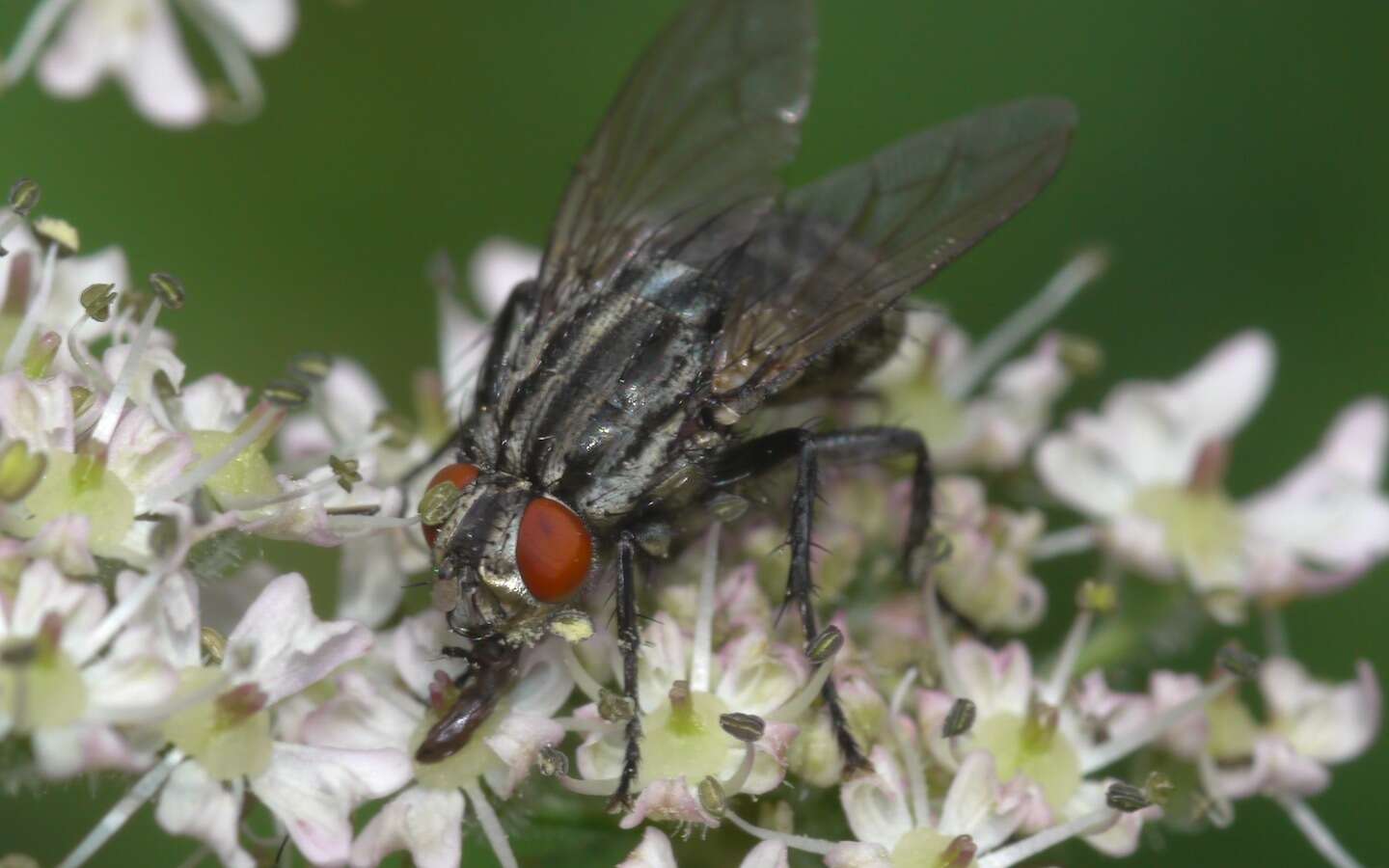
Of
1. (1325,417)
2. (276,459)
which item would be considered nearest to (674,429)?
(276,459)

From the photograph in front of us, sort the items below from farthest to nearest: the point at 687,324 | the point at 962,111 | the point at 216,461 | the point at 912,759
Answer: the point at 962,111, the point at 687,324, the point at 912,759, the point at 216,461

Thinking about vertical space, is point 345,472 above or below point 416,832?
above

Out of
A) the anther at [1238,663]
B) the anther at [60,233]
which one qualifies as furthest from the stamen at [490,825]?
the anther at [1238,663]

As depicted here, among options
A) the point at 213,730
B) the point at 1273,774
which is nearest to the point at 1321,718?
the point at 1273,774

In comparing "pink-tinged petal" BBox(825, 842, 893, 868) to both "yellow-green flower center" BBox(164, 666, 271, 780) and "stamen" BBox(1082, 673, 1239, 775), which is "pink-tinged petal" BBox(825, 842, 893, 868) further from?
"yellow-green flower center" BBox(164, 666, 271, 780)

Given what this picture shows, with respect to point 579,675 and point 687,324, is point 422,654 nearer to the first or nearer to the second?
point 579,675
